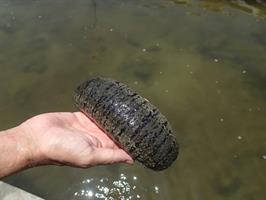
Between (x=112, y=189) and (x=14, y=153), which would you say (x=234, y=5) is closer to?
(x=112, y=189)

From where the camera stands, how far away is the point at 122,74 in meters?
6.46

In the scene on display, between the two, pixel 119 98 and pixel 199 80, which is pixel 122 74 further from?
pixel 119 98

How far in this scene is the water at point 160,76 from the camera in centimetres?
486

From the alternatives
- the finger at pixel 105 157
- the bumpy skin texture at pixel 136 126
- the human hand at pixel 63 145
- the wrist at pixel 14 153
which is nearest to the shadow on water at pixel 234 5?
the bumpy skin texture at pixel 136 126

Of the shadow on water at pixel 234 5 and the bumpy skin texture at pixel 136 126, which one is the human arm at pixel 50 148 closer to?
the bumpy skin texture at pixel 136 126

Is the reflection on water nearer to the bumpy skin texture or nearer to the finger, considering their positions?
the bumpy skin texture

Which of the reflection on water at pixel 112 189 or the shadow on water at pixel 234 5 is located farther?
the shadow on water at pixel 234 5

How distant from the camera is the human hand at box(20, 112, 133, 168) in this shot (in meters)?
3.29

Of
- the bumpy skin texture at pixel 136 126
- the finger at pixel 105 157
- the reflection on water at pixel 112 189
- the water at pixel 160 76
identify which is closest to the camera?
the finger at pixel 105 157

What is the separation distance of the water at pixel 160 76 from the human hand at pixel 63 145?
128 cm

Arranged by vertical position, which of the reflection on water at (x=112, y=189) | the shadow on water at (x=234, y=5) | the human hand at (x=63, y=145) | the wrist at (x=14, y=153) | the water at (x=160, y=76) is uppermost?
the human hand at (x=63, y=145)

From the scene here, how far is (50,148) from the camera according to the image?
340 cm

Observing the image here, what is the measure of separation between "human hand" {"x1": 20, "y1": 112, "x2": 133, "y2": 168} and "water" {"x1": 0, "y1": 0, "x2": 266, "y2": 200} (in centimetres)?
128

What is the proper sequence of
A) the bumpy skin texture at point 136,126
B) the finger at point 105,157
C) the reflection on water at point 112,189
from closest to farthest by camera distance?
the finger at point 105,157 < the bumpy skin texture at point 136,126 < the reflection on water at point 112,189
